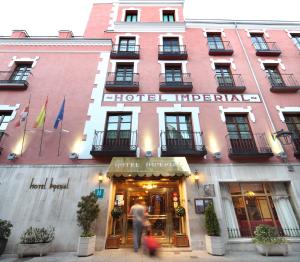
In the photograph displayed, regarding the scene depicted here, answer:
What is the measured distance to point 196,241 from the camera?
805cm

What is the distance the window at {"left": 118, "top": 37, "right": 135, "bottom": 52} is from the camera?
14695 mm

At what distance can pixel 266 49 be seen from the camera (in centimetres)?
1424

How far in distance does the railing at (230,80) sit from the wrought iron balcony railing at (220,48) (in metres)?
1.96

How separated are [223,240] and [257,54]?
41.2 feet

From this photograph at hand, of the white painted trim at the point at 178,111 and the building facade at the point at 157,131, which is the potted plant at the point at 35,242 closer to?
the building facade at the point at 157,131

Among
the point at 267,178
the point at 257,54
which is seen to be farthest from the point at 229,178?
the point at 257,54

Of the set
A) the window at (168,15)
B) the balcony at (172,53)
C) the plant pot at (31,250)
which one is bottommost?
the plant pot at (31,250)

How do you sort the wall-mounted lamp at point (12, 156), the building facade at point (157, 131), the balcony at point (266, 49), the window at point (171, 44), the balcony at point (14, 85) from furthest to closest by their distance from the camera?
the window at point (171, 44) → the balcony at point (266, 49) → the balcony at point (14, 85) → the wall-mounted lamp at point (12, 156) → the building facade at point (157, 131)

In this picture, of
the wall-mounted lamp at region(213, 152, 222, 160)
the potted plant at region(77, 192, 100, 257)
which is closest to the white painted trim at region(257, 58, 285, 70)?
the wall-mounted lamp at region(213, 152, 222, 160)

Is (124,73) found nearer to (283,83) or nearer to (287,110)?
(287,110)

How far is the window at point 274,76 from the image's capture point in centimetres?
A: 1247

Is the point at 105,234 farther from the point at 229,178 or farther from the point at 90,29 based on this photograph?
the point at 90,29

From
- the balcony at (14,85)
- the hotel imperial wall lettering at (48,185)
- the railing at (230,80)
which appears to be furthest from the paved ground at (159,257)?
the railing at (230,80)

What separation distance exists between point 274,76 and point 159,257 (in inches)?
518
